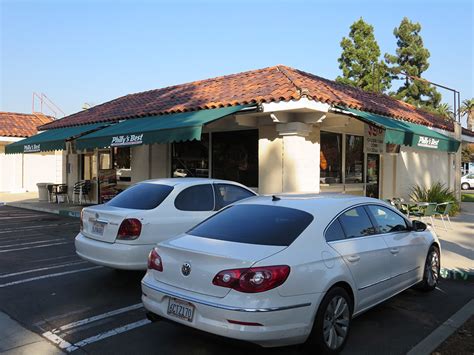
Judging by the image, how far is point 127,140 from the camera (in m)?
11.3

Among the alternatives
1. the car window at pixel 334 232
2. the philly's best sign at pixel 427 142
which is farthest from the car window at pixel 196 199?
the philly's best sign at pixel 427 142

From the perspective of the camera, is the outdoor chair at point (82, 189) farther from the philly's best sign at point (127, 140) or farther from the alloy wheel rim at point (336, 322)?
the alloy wheel rim at point (336, 322)

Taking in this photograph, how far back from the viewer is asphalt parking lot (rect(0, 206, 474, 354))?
14.3 feet

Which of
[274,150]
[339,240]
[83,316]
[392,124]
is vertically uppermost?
[392,124]

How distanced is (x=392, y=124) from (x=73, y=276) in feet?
28.0

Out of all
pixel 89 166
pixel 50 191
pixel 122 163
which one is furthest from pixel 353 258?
pixel 50 191

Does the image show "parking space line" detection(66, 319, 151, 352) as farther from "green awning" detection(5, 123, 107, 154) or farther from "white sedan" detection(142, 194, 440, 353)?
"green awning" detection(5, 123, 107, 154)

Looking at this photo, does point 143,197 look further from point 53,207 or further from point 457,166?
point 457,166

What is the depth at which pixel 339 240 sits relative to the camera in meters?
4.38

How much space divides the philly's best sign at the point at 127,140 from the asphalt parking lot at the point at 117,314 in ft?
12.2

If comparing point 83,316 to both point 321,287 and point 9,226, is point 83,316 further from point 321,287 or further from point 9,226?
point 9,226

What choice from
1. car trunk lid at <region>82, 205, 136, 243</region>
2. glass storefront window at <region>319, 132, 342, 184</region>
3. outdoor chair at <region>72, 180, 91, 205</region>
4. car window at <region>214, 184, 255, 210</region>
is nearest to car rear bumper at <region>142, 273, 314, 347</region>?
car trunk lid at <region>82, 205, 136, 243</region>

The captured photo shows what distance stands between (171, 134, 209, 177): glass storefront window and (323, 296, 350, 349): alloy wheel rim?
962cm

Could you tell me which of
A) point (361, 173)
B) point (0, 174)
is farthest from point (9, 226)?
point (0, 174)
